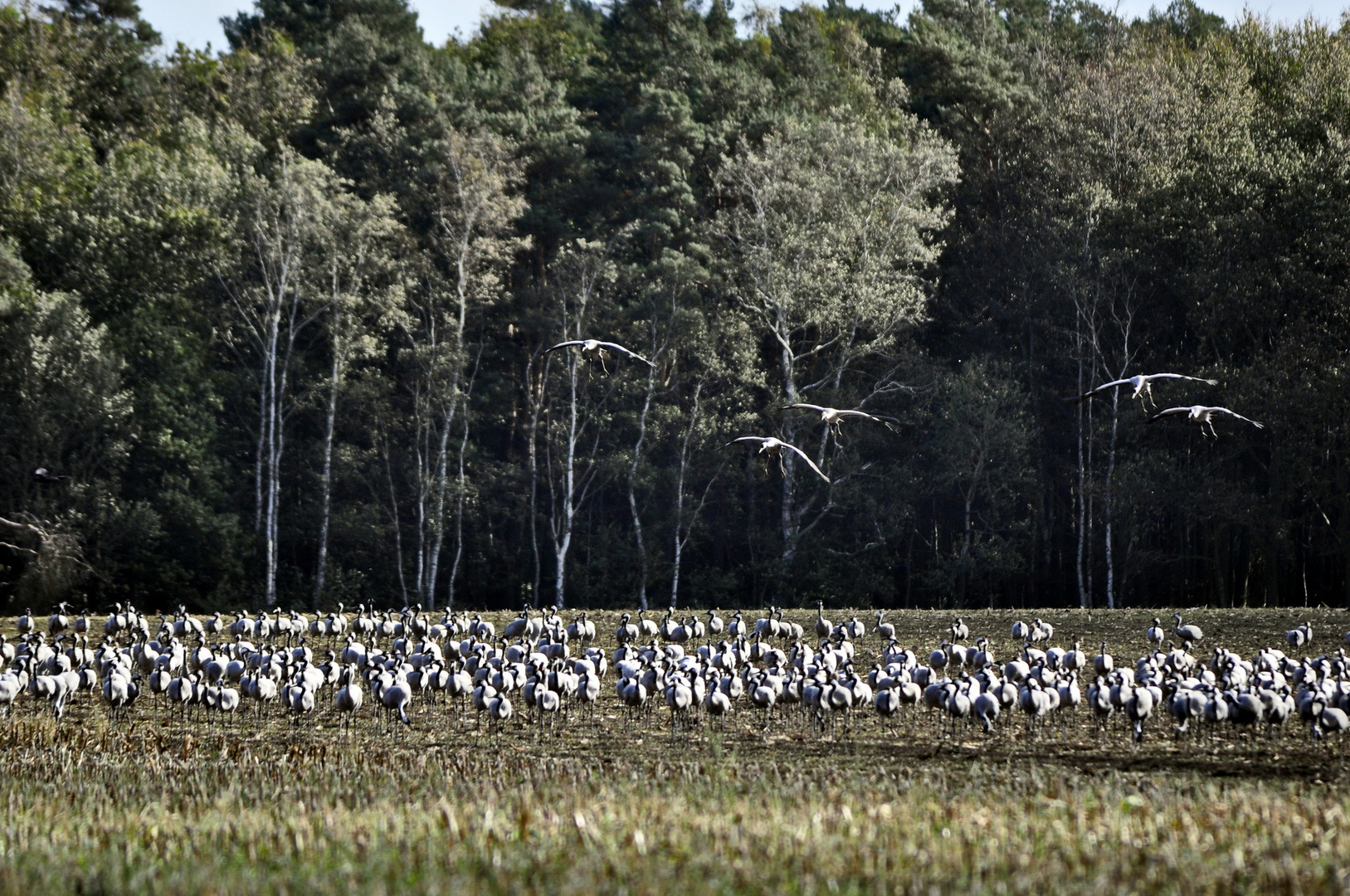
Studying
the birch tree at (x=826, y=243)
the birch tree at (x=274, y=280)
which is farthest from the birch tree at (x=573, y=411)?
the birch tree at (x=274, y=280)

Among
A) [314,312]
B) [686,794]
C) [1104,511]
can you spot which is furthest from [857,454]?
[686,794]

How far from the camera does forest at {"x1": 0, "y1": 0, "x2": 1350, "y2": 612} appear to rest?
124ft

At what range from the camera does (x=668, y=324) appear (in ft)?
142

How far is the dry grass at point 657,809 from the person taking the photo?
8.25m

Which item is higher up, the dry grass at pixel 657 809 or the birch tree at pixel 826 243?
the birch tree at pixel 826 243

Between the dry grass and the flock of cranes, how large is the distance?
1.31ft

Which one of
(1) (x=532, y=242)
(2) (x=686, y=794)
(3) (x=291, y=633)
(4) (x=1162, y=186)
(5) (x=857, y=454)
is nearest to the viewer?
(2) (x=686, y=794)

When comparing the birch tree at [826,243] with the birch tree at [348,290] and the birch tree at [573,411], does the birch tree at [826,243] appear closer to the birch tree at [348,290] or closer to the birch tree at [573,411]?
the birch tree at [573,411]

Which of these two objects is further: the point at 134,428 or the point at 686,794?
the point at 134,428

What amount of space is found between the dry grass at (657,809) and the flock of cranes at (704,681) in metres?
0.40

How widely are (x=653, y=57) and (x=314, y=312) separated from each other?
16419 mm

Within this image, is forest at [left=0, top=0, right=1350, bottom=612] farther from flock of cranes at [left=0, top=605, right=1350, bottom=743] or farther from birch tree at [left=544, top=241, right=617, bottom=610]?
flock of cranes at [left=0, top=605, right=1350, bottom=743]

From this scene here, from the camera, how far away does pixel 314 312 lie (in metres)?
41.5

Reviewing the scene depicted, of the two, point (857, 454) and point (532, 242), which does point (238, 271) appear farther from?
point (857, 454)
